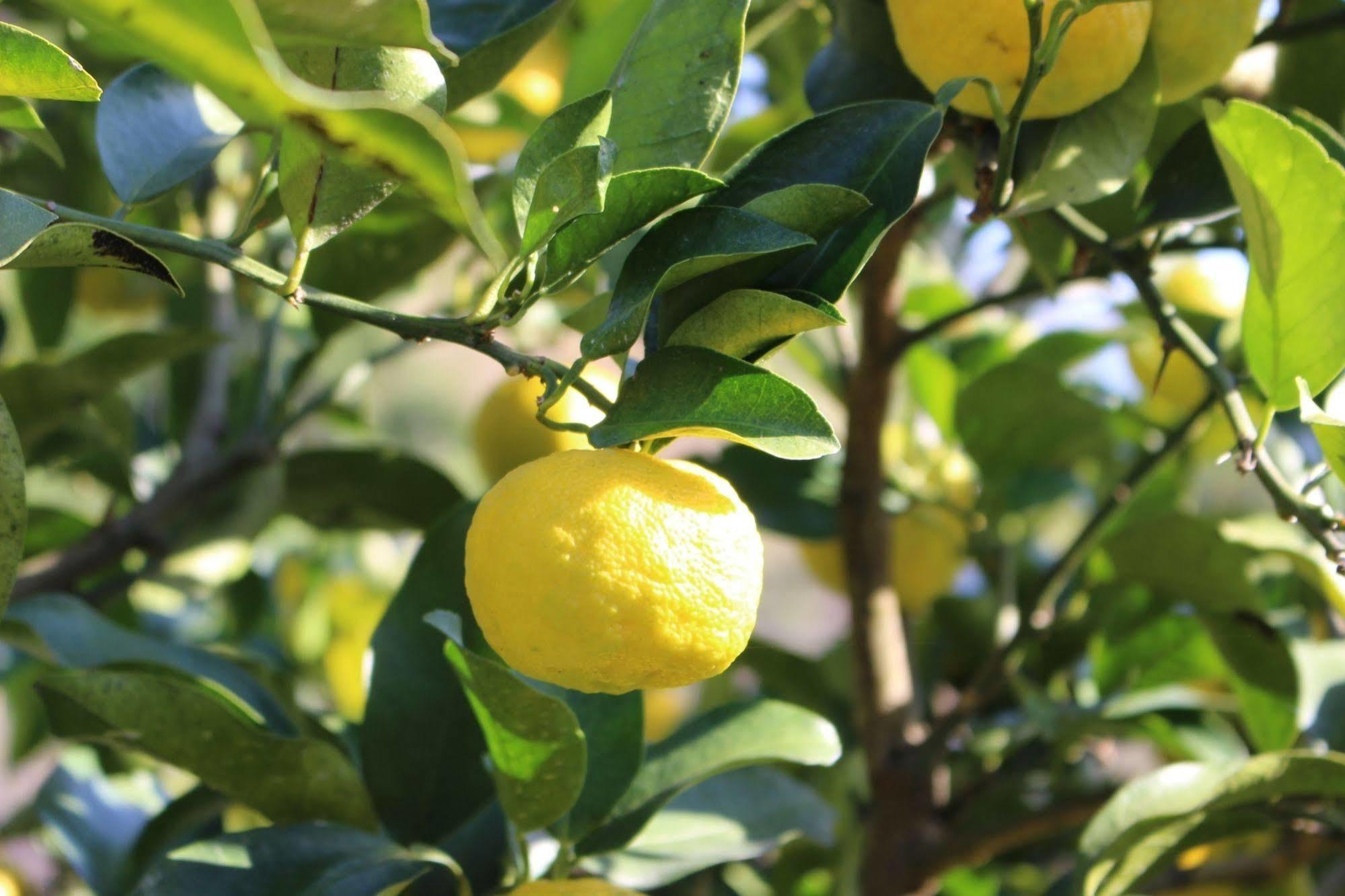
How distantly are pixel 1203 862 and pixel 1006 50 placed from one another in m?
0.88

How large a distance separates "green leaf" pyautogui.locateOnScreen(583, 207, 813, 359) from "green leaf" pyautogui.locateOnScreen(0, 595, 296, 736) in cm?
35

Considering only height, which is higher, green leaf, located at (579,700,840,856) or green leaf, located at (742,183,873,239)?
green leaf, located at (742,183,873,239)

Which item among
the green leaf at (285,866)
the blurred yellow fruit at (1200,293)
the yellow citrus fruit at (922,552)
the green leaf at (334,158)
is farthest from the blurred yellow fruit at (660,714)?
the green leaf at (334,158)

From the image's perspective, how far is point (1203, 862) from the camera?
1.23m

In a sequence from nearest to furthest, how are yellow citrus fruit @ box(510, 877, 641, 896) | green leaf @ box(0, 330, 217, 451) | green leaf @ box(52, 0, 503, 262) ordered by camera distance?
green leaf @ box(52, 0, 503, 262), yellow citrus fruit @ box(510, 877, 641, 896), green leaf @ box(0, 330, 217, 451)

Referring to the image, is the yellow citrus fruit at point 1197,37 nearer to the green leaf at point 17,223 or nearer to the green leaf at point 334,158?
the green leaf at point 334,158

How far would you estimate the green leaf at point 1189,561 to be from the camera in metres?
0.97

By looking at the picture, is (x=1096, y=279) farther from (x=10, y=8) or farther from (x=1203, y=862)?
(x=10, y=8)

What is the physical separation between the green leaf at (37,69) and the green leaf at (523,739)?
0.26 m

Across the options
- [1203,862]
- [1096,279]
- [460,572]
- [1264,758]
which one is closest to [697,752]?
[460,572]

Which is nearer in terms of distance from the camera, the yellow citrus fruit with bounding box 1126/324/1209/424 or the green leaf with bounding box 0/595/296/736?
the green leaf with bounding box 0/595/296/736

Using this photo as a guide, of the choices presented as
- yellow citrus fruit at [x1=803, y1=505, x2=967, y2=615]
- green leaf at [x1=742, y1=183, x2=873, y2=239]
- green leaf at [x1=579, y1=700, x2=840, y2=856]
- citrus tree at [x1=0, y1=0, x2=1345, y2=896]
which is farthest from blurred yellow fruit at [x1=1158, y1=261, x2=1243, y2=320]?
green leaf at [x1=742, y1=183, x2=873, y2=239]

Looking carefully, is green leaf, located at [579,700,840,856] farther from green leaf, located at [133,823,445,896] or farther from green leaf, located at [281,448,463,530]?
green leaf, located at [281,448,463,530]

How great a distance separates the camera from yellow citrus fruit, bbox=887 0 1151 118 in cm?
64
